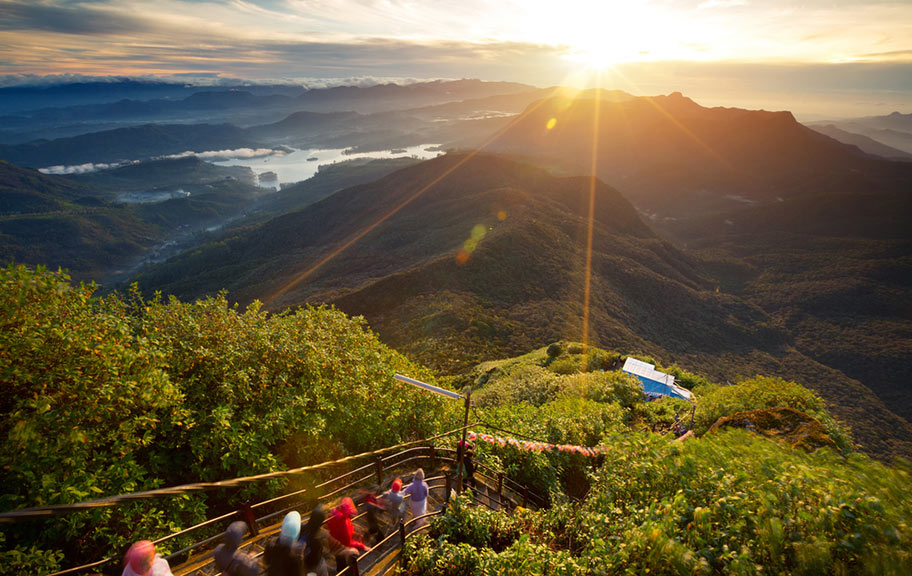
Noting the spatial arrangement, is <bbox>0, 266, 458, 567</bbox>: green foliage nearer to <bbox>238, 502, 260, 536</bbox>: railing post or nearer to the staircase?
the staircase

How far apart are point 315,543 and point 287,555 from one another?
1.80ft

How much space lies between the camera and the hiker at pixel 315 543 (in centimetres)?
652

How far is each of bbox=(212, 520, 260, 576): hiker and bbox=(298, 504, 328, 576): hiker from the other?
2.45ft

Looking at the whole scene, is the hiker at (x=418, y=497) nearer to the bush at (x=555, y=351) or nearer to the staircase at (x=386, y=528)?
the staircase at (x=386, y=528)

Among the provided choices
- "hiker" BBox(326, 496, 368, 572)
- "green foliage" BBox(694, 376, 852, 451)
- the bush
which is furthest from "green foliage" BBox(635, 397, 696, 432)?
the bush

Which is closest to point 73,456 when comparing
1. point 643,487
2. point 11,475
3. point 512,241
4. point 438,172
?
point 11,475

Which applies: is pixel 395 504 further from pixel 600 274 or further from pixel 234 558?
pixel 600 274

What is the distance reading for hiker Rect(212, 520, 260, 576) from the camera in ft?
19.9

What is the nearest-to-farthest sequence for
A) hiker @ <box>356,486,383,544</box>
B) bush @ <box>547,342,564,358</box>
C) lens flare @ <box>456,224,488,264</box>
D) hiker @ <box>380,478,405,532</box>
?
hiker @ <box>356,486,383,544</box>, hiker @ <box>380,478,405,532</box>, bush @ <box>547,342,564,358</box>, lens flare @ <box>456,224,488,264</box>

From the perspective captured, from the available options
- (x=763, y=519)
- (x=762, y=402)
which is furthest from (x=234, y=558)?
(x=762, y=402)

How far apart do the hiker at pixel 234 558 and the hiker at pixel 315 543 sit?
75 centimetres

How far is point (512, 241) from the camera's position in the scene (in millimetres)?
72062

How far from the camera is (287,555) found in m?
6.13

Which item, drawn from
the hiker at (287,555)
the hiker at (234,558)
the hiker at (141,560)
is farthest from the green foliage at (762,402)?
the hiker at (141,560)
